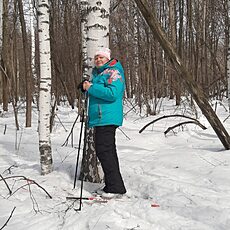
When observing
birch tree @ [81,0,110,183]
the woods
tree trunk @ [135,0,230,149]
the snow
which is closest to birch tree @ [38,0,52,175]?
the woods

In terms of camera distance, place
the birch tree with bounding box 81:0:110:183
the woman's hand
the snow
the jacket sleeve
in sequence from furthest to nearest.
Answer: the birch tree with bounding box 81:0:110:183 → the woman's hand → the jacket sleeve → the snow

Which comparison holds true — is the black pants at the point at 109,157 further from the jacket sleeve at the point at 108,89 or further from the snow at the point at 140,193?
the jacket sleeve at the point at 108,89

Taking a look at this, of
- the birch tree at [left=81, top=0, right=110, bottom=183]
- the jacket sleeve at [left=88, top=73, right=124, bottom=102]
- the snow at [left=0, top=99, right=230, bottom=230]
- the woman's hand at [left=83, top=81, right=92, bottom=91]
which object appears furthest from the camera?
the birch tree at [left=81, top=0, right=110, bottom=183]

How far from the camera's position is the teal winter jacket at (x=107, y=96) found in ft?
10.2

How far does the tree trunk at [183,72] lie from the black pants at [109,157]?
60.9 inches

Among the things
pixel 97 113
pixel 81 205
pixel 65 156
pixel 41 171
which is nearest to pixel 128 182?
pixel 81 205

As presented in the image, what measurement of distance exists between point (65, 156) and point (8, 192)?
1743 mm

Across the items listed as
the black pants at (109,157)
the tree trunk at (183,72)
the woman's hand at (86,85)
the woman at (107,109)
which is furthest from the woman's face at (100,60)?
the tree trunk at (183,72)

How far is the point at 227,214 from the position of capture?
252 cm

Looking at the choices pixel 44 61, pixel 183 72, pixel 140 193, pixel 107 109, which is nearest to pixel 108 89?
pixel 107 109

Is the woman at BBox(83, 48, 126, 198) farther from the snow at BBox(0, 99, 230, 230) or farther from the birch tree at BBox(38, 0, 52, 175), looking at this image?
the birch tree at BBox(38, 0, 52, 175)

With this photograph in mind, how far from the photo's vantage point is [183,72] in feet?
14.1

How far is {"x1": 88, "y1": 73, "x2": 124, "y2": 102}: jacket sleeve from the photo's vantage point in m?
3.10

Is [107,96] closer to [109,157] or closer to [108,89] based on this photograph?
[108,89]
